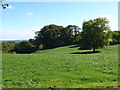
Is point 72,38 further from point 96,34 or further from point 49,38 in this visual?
point 96,34

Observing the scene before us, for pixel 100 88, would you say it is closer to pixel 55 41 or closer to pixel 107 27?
pixel 107 27

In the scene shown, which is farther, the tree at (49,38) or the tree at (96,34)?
the tree at (49,38)

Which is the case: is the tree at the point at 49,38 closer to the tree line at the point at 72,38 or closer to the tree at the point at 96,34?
the tree line at the point at 72,38

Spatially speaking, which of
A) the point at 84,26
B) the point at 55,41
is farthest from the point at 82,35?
the point at 55,41

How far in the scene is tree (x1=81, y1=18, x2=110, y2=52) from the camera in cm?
4669

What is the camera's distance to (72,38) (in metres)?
86.5

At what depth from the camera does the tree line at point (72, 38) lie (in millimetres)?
46938

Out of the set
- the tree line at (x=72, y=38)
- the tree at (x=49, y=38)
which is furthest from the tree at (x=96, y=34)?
the tree at (x=49, y=38)

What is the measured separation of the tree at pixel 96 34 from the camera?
46.7 metres

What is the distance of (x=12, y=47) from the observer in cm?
7900

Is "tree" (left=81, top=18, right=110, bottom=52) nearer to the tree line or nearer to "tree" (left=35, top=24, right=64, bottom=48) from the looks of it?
the tree line

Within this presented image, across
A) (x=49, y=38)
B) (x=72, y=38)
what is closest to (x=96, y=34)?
(x=72, y=38)

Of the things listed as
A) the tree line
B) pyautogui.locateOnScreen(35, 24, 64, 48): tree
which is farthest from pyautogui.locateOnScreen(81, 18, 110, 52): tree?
pyautogui.locateOnScreen(35, 24, 64, 48): tree

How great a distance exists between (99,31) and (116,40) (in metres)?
25.1
